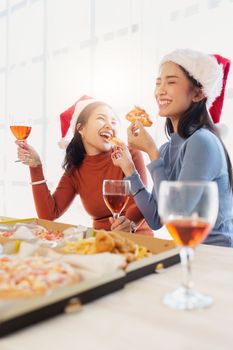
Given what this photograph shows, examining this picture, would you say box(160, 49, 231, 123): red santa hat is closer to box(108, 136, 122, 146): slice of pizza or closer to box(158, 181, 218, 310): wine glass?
box(108, 136, 122, 146): slice of pizza

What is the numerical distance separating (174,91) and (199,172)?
0.46m

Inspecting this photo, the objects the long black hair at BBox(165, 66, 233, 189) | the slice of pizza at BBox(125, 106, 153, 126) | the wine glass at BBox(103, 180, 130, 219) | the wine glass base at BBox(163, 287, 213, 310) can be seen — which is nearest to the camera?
the wine glass base at BBox(163, 287, 213, 310)

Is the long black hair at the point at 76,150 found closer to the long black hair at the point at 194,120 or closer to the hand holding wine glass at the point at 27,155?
the hand holding wine glass at the point at 27,155

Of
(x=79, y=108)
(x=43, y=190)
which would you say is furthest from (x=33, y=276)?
(x=79, y=108)

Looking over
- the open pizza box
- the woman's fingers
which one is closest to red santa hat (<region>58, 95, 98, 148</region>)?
the woman's fingers

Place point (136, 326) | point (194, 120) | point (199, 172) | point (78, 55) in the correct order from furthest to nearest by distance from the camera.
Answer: point (78, 55) → point (194, 120) → point (199, 172) → point (136, 326)

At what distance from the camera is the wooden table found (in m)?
0.48

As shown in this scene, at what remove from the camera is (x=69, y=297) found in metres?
0.56

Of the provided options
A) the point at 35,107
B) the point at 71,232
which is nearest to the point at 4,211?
the point at 35,107

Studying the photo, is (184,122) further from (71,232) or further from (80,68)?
(80,68)

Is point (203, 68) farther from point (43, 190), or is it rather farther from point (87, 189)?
point (43, 190)

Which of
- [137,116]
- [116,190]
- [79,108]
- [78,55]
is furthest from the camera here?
[78,55]

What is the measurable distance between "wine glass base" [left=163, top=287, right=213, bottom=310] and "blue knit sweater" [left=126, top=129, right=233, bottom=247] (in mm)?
788

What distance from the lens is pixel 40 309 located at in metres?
0.52
